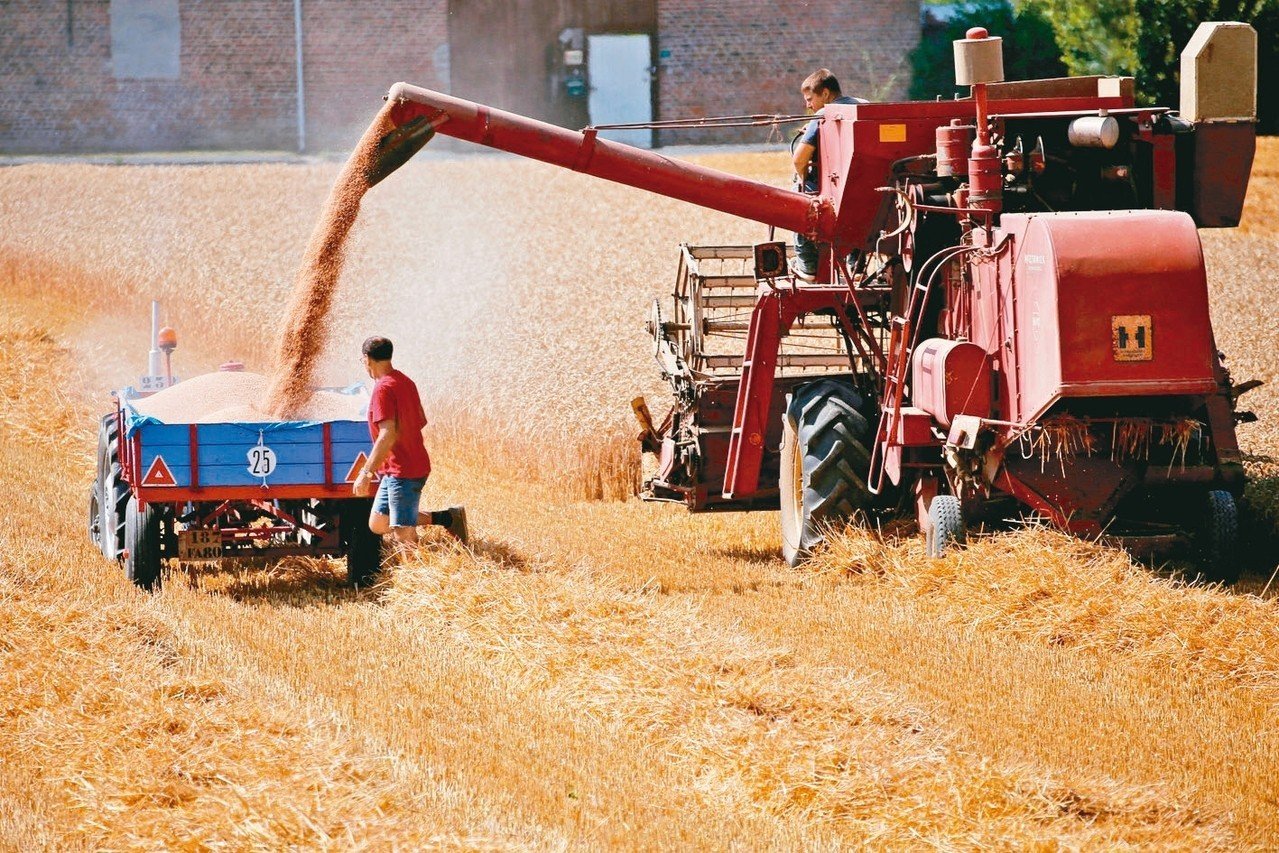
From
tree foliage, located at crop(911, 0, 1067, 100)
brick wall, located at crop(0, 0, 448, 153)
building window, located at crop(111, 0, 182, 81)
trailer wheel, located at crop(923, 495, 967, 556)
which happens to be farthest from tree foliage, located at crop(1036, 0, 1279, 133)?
trailer wheel, located at crop(923, 495, 967, 556)

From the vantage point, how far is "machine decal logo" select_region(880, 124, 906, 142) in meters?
9.41

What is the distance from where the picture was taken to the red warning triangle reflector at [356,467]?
8.89 metres

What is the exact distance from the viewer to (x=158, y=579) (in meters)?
9.01

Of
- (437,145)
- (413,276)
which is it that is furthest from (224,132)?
(413,276)

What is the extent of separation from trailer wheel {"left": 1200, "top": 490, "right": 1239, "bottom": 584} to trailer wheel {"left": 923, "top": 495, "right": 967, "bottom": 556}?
1.21 metres

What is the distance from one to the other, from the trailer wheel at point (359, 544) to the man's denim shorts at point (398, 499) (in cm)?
24

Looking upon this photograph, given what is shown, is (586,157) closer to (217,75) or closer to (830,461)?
(830,461)

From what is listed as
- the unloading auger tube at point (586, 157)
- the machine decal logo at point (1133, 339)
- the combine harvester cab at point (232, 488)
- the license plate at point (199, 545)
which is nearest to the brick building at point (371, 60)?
the unloading auger tube at point (586, 157)

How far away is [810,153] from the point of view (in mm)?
10172

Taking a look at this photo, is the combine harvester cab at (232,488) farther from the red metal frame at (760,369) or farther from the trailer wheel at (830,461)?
the trailer wheel at (830,461)

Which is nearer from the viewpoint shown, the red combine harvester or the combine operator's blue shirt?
the red combine harvester

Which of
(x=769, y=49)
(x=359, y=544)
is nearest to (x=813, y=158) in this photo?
(x=359, y=544)

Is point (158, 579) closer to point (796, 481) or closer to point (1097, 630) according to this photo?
point (796, 481)

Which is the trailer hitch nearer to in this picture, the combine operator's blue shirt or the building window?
the combine operator's blue shirt
